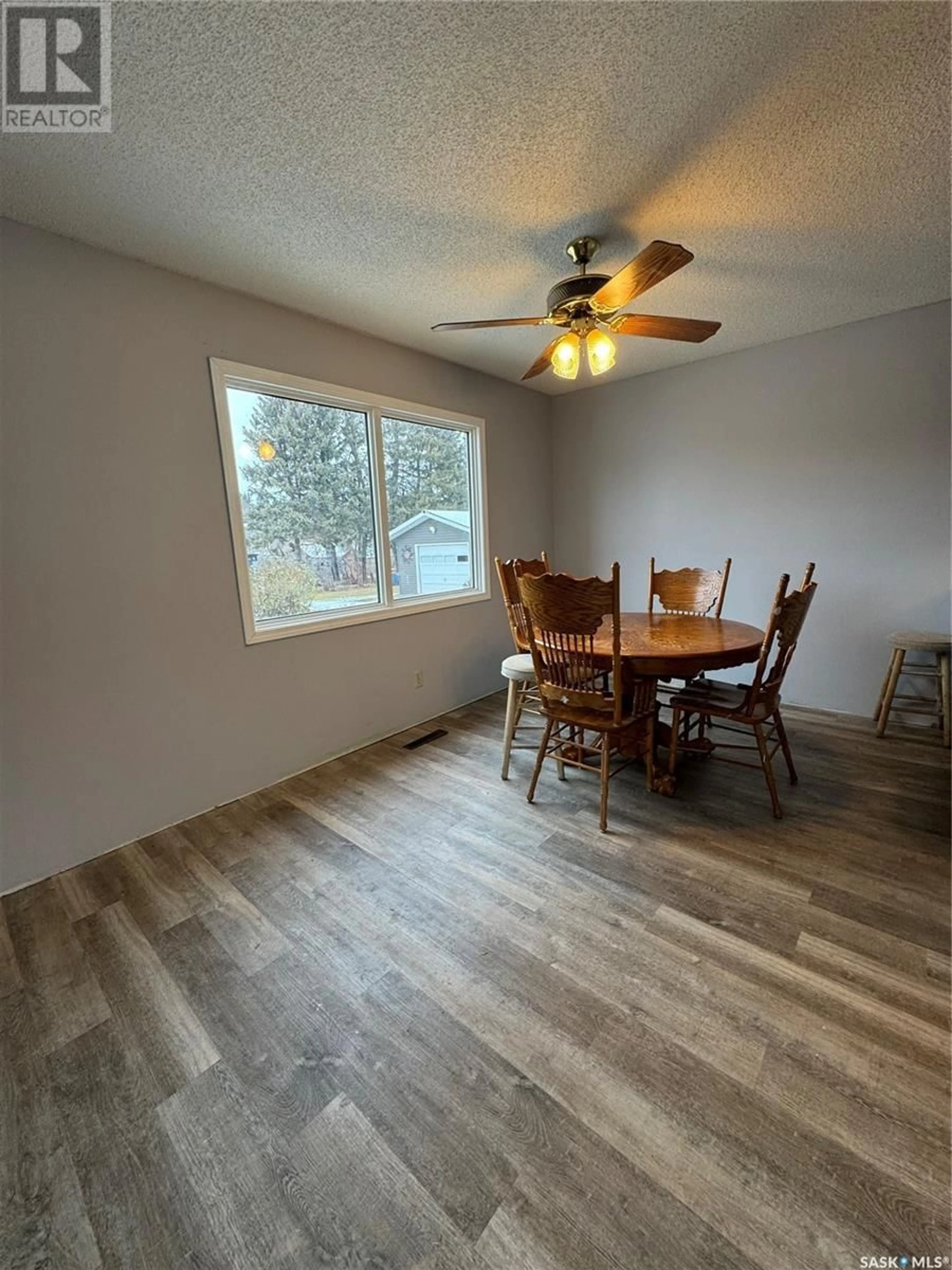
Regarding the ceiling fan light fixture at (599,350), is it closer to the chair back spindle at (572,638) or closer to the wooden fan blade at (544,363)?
the wooden fan blade at (544,363)

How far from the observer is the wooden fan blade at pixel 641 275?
1443 mm

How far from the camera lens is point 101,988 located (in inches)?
56.1

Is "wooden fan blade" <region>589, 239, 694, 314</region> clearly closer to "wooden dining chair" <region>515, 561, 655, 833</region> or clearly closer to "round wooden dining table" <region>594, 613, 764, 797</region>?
"wooden dining chair" <region>515, 561, 655, 833</region>

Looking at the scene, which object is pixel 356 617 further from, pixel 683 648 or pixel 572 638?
pixel 683 648

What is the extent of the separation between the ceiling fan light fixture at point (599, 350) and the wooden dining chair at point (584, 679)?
0.94 meters

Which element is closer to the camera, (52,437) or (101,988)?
(101,988)

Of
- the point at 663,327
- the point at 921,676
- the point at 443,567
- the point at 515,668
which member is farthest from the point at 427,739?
the point at 921,676

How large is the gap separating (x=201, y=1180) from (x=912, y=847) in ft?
8.12

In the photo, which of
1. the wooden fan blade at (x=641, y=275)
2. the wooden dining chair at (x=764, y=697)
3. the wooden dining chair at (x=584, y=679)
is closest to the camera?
the wooden fan blade at (x=641, y=275)

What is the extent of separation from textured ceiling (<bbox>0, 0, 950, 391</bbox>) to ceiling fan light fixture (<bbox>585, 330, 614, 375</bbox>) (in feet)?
1.28

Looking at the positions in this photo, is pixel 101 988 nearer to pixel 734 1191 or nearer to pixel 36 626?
pixel 36 626

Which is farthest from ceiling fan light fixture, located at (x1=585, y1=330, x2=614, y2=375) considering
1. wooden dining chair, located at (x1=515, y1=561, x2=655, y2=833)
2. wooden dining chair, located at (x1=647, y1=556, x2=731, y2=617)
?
wooden dining chair, located at (x1=647, y1=556, x2=731, y2=617)

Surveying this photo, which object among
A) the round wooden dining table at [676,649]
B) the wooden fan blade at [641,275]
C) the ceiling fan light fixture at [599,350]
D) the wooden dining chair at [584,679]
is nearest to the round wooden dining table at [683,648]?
the round wooden dining table at [676,649]

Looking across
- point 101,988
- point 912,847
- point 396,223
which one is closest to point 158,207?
point 396,223
